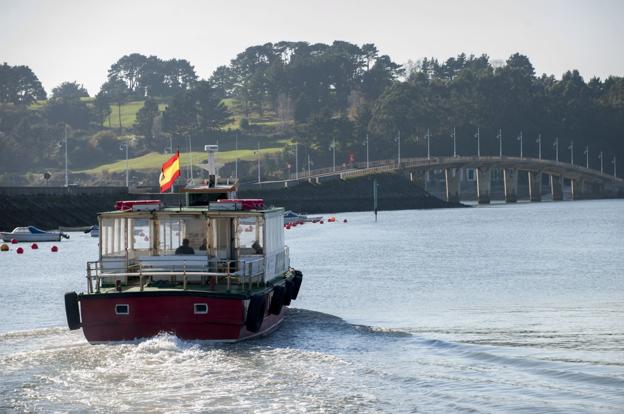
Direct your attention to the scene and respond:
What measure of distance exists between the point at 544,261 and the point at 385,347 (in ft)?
143

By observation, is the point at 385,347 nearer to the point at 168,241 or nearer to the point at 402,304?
the point at 168,241

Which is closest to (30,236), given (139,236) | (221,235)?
(139,236)

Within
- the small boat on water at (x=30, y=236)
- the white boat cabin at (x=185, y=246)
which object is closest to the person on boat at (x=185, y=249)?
the white boat cabin at (x=185, y=246)

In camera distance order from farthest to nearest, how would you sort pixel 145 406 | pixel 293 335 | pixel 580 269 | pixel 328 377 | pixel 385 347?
pixel 580 269, pixel 293 335, pixel 385 347, pixel 328 377, pixel 145 406

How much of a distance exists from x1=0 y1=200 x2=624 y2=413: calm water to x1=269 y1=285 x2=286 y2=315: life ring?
89 centimetres

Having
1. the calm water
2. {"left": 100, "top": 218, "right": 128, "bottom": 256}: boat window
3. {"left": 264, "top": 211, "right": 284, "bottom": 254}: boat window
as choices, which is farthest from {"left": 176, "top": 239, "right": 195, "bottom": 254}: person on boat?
the calm water

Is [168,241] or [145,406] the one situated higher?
[168,241]

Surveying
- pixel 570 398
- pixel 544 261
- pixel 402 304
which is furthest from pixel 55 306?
pixel 544 261

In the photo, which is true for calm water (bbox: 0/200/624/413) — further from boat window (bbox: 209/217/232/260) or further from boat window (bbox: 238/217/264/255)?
boat window (bbox: 209/217/232/260)

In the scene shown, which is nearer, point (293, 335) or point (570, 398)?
point (570, 398)

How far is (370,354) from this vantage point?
123 feet

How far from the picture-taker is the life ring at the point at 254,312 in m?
36.7

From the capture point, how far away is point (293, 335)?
136ft

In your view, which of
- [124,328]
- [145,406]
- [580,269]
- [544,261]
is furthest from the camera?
[544,261]
